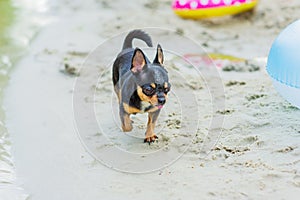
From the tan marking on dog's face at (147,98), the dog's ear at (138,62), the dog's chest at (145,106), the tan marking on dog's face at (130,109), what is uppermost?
the dog's ear at (138,62)

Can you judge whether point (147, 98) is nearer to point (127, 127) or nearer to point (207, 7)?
point (127, 127)

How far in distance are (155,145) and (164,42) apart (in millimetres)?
2034

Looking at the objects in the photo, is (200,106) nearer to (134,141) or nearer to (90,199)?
(134,141)

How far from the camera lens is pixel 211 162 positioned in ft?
10.7

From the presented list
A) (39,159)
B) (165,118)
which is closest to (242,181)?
(165,118)

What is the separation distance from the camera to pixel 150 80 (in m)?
3.14

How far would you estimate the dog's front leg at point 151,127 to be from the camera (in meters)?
3.41

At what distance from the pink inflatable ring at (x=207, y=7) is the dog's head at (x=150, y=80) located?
2.47 meters

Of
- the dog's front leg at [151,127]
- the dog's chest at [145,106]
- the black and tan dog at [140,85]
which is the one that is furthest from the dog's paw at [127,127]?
the dog's chest at [145,106]

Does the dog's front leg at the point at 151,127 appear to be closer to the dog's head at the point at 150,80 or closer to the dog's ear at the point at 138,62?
the dog's head at the point at 150,80

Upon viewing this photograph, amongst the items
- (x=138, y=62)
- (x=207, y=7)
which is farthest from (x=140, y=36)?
(x=207, y=7)

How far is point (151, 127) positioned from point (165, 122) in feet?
0.97

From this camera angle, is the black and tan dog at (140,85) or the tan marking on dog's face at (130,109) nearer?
the black and tan dog at (140,85)

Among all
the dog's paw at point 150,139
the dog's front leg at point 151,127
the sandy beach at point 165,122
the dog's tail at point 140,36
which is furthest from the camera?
the dog's tail at point 140,36
